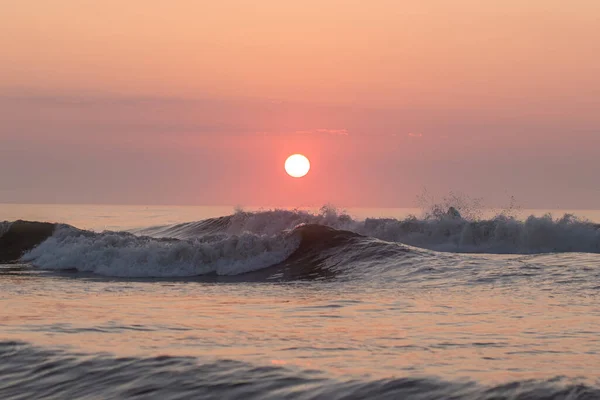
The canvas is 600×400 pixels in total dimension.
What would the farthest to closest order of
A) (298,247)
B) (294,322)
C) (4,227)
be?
1. (4,227)
2. (298,247)
3. (294,322)

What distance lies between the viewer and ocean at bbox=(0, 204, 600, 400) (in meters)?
8.43

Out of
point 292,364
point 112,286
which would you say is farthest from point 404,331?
point 112,286

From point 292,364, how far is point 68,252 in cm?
1918

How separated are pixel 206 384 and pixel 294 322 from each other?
13.6 feet

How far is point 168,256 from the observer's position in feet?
83.7

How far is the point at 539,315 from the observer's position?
12.7 m

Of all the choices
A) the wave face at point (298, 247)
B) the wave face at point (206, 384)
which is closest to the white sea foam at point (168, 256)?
the wave face at point (298, 247)

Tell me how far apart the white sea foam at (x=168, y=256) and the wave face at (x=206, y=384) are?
47.9 feet

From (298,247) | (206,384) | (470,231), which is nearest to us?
(206,384)

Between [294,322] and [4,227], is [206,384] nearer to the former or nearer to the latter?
[294,322]

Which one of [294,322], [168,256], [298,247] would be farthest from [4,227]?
[294,322]

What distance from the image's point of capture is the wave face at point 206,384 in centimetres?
790


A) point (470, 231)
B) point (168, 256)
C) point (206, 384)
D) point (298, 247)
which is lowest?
point (206, 384)

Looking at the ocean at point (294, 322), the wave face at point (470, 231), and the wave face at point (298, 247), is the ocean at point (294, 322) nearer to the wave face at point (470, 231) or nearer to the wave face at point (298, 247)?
the wave face at point (298, 247)
